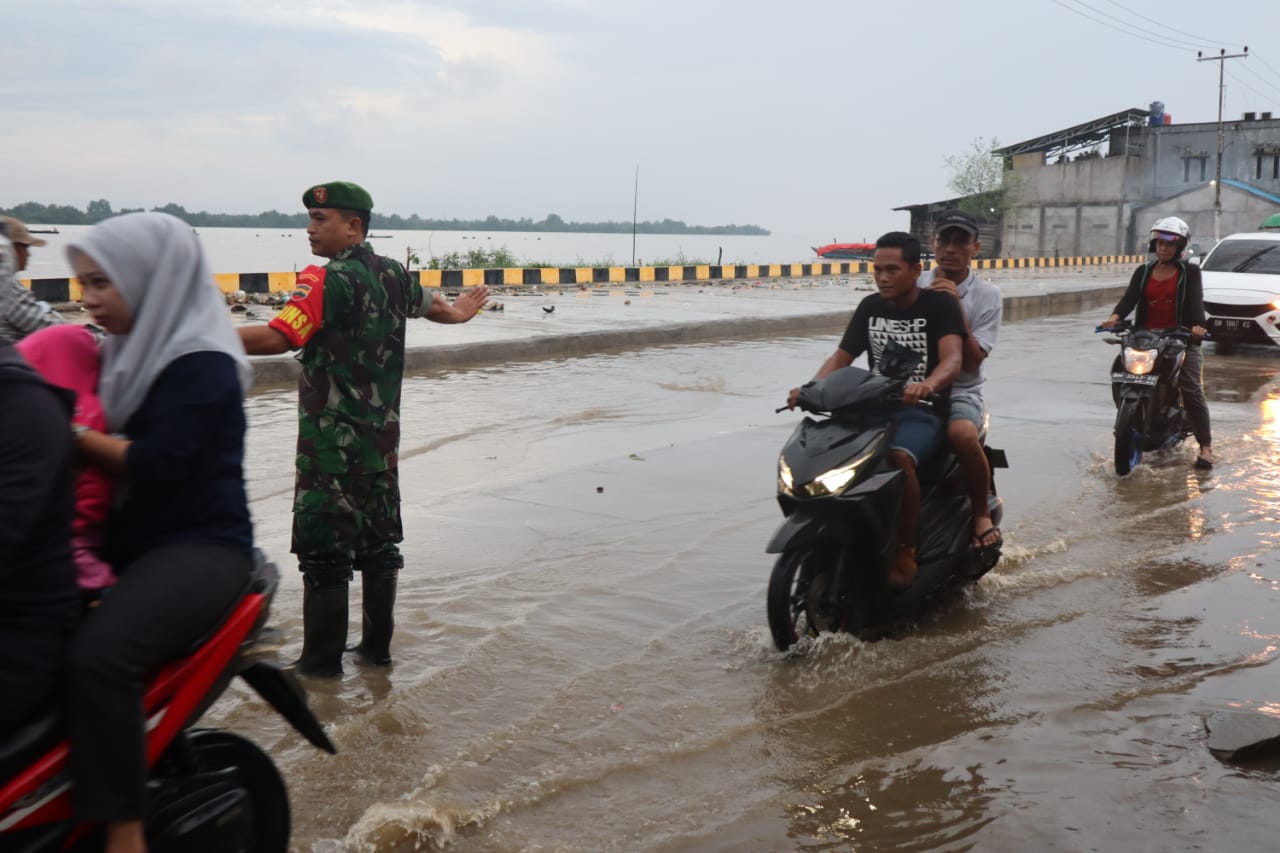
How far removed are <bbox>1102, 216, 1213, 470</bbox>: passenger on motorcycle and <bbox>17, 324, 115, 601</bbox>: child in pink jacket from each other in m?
7.22

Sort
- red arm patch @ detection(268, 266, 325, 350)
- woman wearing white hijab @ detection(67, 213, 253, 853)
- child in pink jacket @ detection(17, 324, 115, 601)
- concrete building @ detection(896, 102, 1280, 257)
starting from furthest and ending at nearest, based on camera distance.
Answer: concrete building @ detection(896, 102, 1280, 257), red arm patch @ detection(268, 266, 325, 350), child in pink jacket @ detection(17, 324, 115, 601), woman wearing white hijab @ detection(67, 213, 253, 853)

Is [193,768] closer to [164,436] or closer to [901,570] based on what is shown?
[164,436]

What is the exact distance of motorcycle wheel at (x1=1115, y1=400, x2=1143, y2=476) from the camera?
8219 mm

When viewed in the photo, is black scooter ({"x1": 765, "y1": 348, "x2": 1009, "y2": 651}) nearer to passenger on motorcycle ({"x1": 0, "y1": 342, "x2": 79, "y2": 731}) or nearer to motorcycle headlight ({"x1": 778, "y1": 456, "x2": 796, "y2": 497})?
motorcycle headlight ({"x1": 778, "y1": 456, "x2": 796, "y2": 497})

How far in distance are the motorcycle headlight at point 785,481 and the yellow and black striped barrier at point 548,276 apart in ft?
35.3

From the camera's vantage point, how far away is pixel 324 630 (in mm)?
4496

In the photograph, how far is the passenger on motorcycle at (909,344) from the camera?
4875mm

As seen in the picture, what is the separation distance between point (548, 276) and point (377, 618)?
83.4 ft

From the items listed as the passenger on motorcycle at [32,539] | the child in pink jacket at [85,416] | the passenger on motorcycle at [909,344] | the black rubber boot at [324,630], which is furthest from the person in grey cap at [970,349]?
the passenger on motorcycle at [32,539]

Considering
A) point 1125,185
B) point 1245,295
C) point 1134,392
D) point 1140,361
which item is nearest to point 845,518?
point 1134,392

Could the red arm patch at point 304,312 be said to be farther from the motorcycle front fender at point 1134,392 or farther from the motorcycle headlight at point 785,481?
the motorcycle front fender at point 1134,392

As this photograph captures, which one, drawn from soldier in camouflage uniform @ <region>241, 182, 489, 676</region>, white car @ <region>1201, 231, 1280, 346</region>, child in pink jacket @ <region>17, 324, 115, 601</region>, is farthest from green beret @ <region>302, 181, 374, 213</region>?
white car @ <region>1201, 231, 1280, 346</region>

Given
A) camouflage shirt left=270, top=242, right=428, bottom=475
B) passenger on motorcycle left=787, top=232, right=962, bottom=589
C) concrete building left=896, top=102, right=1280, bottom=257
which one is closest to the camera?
camouflage shirt left=270, top=242, right=428, bottom=475

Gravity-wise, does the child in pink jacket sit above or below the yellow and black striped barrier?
below
